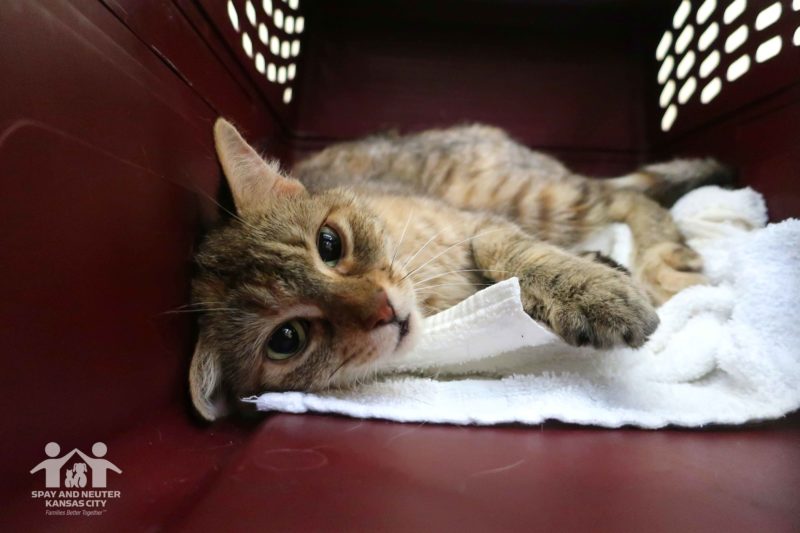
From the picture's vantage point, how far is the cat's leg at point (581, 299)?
0.96 metres

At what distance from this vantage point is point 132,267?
917 mm

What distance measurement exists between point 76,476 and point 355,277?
0.56 metres

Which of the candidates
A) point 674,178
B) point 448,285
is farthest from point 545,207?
point 448,285

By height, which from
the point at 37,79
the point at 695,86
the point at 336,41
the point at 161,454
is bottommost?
the point at 161,454

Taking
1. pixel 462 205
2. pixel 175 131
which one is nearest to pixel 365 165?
pixel 462 205

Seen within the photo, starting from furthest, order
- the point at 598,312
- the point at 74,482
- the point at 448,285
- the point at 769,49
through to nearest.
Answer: the point at 769,49
the point at 448,285
the point at 598,312
the point at 74,482

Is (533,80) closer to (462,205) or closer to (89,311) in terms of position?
(462,205)

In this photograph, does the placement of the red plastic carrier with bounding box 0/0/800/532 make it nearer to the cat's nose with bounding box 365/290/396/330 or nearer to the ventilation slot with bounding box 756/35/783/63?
the ventilation slot with bounding box 756/35/783/63

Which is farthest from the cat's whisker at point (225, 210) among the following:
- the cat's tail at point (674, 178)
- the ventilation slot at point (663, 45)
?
the ventilation slot at point (663, 45)

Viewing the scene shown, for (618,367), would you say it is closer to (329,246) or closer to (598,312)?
(598,312)

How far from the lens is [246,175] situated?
1.19 m

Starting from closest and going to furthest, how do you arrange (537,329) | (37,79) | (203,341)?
1. (37,79)
2. (537,329)
3. (203,341)

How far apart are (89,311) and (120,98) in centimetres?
38

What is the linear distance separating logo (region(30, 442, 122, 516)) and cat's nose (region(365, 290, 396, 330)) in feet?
1.53
